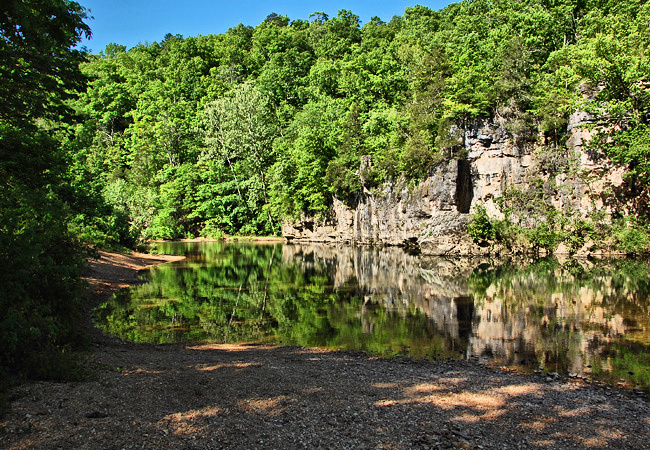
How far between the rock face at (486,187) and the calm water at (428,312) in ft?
22.0

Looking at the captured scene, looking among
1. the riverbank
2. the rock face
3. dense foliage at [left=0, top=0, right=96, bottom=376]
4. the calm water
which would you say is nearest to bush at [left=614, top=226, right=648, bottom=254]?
the rock face

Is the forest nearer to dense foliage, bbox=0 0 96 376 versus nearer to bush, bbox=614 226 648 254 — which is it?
dense foliage, bbox=0 0 96 376

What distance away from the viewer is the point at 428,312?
16.9 m

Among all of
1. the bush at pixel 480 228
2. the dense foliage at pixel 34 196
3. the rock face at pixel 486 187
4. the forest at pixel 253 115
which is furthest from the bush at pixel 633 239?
the dense foliage at pixel 34 196

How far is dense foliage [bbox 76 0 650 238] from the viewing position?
113 feet

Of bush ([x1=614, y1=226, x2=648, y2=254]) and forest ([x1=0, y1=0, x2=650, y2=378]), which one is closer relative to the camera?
forest ([x1=0, y1=0, x2=650, y2=378])

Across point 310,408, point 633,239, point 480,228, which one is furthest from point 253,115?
point 310,408

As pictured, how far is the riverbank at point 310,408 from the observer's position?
5.98 metres

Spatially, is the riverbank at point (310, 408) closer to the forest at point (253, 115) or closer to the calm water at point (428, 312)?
the forest at point (253, 115)

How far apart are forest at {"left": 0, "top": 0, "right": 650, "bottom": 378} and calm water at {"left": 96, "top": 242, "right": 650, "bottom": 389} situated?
4657mm

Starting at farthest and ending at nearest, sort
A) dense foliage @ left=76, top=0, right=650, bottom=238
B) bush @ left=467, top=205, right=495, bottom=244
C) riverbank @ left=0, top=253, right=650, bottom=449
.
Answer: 1. bush @ left=467, top=205, right=495, bottom=244
2. dense foliage @ left=76, top=0, right=650, bottom=238
3. riverbank @ left=0, top=253, right=650, bottom=449

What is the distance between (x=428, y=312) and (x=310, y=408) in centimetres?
1049

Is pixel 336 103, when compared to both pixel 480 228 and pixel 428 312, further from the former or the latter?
pixel 428 312

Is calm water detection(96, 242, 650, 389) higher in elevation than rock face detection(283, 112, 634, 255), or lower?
lower
